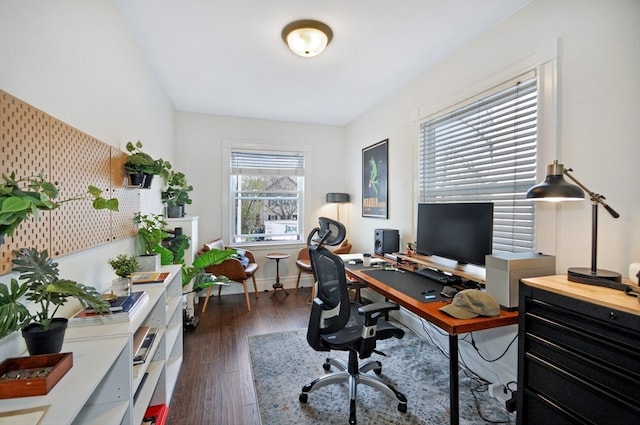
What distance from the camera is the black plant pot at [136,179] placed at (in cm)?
206

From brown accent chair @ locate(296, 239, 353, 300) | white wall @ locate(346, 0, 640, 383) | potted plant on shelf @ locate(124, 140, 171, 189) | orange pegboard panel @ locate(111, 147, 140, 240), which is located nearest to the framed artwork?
brown accent chair @ locate(296, 239, 353, 300)

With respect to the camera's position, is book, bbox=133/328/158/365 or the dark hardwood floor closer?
book, bbox=133/328/158/365

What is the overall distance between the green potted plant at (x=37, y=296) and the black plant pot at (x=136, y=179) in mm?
1179

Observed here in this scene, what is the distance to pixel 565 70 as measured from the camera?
1.70 metres

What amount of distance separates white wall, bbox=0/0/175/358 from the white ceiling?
1.09 ft

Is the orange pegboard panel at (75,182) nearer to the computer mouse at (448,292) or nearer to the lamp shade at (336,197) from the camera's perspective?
the computer mouse at (448,292)

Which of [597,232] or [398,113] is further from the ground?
[398,113]

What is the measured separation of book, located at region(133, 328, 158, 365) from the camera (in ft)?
4.70

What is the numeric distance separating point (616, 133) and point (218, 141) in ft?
13.7

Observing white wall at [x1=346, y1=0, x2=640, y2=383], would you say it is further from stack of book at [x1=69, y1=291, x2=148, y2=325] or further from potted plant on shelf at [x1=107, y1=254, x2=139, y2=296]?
potted plant on shelf at [x1=107, y1=254, x2=139, y2=296]

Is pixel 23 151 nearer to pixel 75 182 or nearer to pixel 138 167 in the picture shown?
→ pixel 75 182

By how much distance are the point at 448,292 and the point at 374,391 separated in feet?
2.92

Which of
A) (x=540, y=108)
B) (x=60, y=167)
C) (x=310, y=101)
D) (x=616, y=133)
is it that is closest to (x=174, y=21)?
(x=60, y=167)

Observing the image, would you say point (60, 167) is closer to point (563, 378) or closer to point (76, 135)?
point (76, 135)
